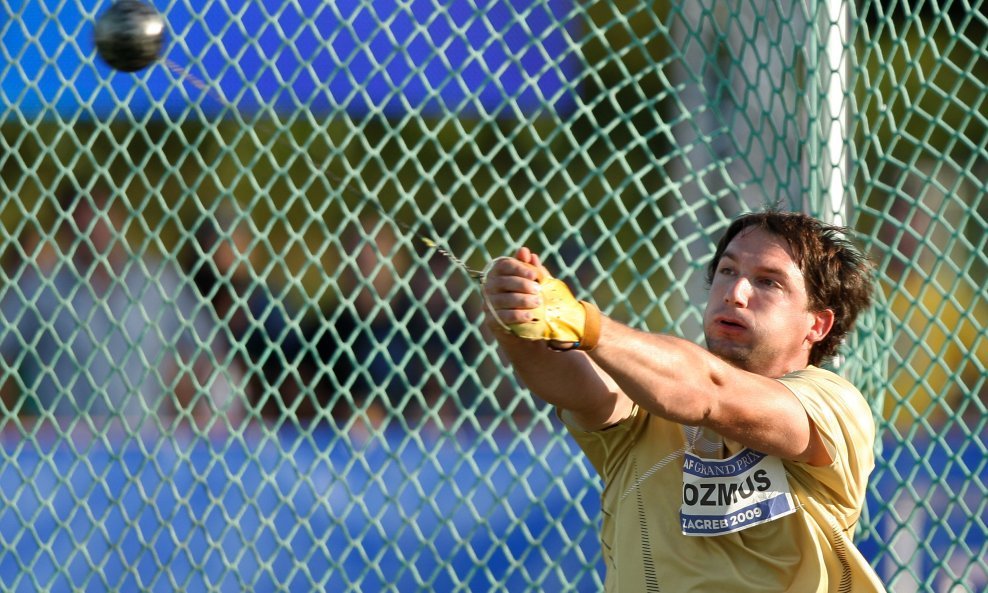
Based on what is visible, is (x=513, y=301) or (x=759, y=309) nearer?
(x=513, y=301)

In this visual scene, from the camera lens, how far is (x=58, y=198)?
409 cm

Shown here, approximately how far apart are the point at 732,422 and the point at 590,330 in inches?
13.7

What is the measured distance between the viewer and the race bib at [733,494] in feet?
7.52

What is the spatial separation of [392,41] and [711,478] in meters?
1.94

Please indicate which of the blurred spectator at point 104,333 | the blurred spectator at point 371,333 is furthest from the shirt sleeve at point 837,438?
the blurred spectator at point 104,333

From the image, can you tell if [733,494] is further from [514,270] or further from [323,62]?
[323,62]

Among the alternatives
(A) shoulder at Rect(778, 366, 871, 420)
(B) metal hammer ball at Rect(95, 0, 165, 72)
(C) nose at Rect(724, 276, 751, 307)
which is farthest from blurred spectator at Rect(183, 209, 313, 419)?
(A) shoulder at Rect(778, 366, 871, 420)

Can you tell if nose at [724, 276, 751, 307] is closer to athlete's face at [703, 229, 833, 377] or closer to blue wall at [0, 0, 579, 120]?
athlete's face at [703, 229, 833, 377]

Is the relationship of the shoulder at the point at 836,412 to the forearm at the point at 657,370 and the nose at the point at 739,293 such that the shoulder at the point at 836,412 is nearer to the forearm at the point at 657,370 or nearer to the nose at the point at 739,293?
the nose at the point at 739,293

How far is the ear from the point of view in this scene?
8.39 feet

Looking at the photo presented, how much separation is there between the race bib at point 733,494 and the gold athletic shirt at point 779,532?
0.04 meters

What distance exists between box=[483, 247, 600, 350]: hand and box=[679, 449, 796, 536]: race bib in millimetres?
507

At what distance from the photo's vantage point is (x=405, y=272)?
151 inches

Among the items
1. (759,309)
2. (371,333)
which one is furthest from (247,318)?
(759,309)
